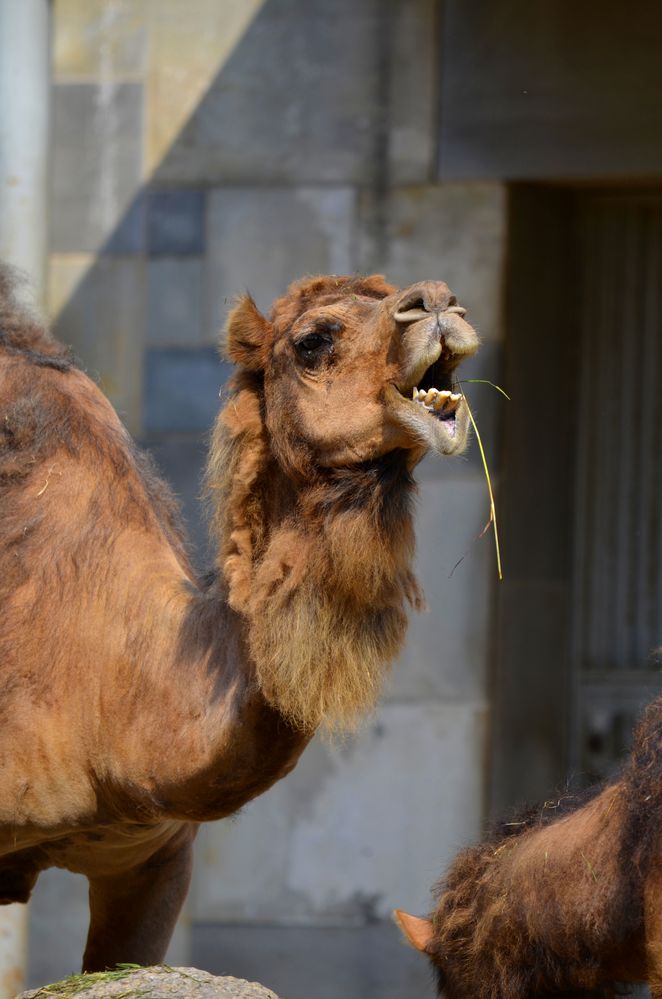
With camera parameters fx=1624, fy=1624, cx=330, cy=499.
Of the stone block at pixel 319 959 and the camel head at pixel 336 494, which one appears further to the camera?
the stone block at pixel 319 959

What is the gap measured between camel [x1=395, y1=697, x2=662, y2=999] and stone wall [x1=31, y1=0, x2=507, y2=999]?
3.51 metres

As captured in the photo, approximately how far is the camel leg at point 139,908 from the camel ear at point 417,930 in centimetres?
120

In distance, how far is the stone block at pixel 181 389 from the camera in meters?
7.80

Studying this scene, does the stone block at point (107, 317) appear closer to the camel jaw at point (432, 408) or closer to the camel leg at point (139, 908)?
the camel leg at point (139, 908)

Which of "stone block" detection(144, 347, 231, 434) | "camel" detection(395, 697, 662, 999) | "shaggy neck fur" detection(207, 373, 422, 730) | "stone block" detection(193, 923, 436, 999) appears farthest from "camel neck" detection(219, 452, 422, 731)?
"stone block" detection(144, 347, 231, 434)

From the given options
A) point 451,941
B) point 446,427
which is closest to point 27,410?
point 446,427

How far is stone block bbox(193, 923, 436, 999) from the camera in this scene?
24.4 feet

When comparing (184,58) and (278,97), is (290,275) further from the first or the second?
(184,58)

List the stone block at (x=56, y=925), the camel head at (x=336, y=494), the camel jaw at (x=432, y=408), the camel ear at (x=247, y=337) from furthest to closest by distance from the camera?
1. the stone block at (x=56, y=925)
2. the camel ear at (x=247, y=337)
3. the camel head at (x=336, y=494)
4. the camel jaw at (x=432, y=408)

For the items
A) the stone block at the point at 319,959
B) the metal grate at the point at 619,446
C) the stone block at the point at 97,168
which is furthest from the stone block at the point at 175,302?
the stone block at the point at 319,959

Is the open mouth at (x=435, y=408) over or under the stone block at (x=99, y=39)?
under

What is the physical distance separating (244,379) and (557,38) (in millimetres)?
4059

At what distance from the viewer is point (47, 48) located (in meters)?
6.86

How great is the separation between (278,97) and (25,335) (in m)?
3.25
